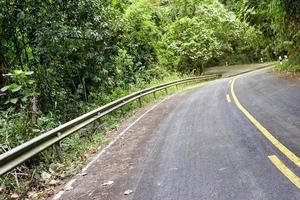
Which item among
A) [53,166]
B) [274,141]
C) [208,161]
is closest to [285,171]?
[208,161]

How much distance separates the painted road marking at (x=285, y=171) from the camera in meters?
4.94

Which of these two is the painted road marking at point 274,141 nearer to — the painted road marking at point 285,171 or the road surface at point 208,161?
the road surface at point 208,161

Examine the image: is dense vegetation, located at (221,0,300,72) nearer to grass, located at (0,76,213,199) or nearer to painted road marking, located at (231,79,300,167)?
painted road marking, located at (231,79,300,167)

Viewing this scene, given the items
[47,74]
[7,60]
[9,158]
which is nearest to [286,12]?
[47,74]

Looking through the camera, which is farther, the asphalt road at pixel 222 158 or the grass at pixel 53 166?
the grass at pixel 53 166

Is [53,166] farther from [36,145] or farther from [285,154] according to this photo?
[285,154]

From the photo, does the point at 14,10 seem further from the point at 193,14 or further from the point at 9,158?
the point at 193,14

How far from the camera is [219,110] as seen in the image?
11.8 metres

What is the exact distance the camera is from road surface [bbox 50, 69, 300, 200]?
16.8ft

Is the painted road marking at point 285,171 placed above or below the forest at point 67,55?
below

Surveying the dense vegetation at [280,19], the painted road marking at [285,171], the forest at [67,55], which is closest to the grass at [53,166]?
the forest at [67,55]

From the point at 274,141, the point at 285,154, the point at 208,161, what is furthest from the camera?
the point at 274,141

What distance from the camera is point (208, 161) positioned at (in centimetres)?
643

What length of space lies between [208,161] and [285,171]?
1423mm
